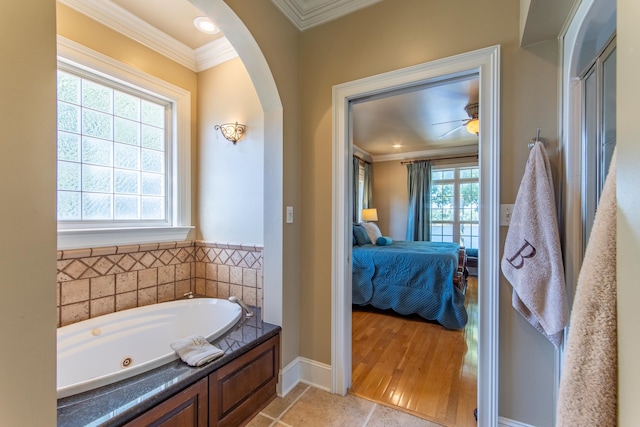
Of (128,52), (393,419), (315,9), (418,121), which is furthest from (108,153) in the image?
(418,121)

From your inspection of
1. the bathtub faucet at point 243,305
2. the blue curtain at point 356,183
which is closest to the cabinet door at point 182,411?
the bathtub faucet at point 243,305

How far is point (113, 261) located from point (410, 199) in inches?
224

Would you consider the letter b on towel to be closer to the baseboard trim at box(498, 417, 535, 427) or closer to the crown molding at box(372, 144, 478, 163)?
the baseboard trim at box(498, 417, 535, 427)

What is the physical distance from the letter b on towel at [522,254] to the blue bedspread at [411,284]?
5.99 feet

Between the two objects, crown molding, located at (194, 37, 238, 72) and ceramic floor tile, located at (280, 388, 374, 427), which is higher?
crown molding, located at (194, 37, 238, 72)

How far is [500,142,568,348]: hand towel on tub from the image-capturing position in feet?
4.10

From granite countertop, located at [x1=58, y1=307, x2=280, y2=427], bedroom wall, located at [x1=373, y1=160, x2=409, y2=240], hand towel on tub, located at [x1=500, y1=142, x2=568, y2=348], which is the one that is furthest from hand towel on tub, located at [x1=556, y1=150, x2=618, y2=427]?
bedroom wall, located at [x1=373, y1=160, x2=409, y2=240]

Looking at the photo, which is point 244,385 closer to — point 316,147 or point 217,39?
point 316,147

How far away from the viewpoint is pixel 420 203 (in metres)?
6.20

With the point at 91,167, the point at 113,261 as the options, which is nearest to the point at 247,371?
the point at 113,261

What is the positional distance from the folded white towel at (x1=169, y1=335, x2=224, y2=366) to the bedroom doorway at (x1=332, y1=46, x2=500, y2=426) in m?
0.82

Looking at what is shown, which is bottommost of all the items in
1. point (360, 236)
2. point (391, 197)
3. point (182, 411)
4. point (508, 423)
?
point (508, 423)

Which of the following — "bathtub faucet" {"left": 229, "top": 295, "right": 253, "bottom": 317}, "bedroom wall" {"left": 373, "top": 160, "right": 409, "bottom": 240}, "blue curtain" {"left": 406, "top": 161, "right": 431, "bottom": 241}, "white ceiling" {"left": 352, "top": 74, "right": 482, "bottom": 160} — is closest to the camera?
"bathtub faucet" {"left": 229, "top": 295, "right": 253, "bottom": 317}

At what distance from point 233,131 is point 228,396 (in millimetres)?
1923
